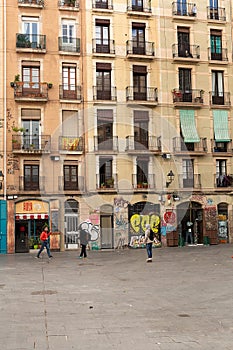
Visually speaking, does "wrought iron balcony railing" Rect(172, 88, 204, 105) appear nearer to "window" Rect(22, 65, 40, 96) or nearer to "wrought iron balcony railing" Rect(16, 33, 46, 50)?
"window" Rect(22, 65, 40, 96)

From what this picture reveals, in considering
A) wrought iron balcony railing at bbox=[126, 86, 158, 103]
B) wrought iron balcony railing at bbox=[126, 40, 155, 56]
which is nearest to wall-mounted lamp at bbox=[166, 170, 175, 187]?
wrought iron balcony railing at bbox=[126, 86, 158, 103]

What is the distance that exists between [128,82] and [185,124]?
4.89 meters

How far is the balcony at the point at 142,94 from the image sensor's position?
3166 cm

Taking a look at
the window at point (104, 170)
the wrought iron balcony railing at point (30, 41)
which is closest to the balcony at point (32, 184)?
the window at point (104, 170)

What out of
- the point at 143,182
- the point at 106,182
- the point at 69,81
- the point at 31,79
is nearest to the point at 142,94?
the point at 69,81

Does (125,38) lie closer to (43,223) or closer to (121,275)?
(43,223)

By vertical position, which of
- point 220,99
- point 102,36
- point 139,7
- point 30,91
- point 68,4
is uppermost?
point 139,7

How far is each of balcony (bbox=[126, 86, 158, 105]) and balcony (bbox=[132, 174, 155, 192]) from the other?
16.6ft

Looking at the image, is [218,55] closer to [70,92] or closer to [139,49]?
[139,49]

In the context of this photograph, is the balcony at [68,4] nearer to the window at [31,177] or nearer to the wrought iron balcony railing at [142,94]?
the wrought iron balcony railing at [142,94]

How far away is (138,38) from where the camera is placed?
32625 mm

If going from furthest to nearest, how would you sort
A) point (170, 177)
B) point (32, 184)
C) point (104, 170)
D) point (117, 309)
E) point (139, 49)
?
1. point (139, 49)
2. point (170, 177)
3. point (104, 170)
4. point (32, 184)
5. point (117, 309)

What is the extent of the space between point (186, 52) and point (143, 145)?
299 inches

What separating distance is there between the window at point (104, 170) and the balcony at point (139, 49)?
7277 mm
